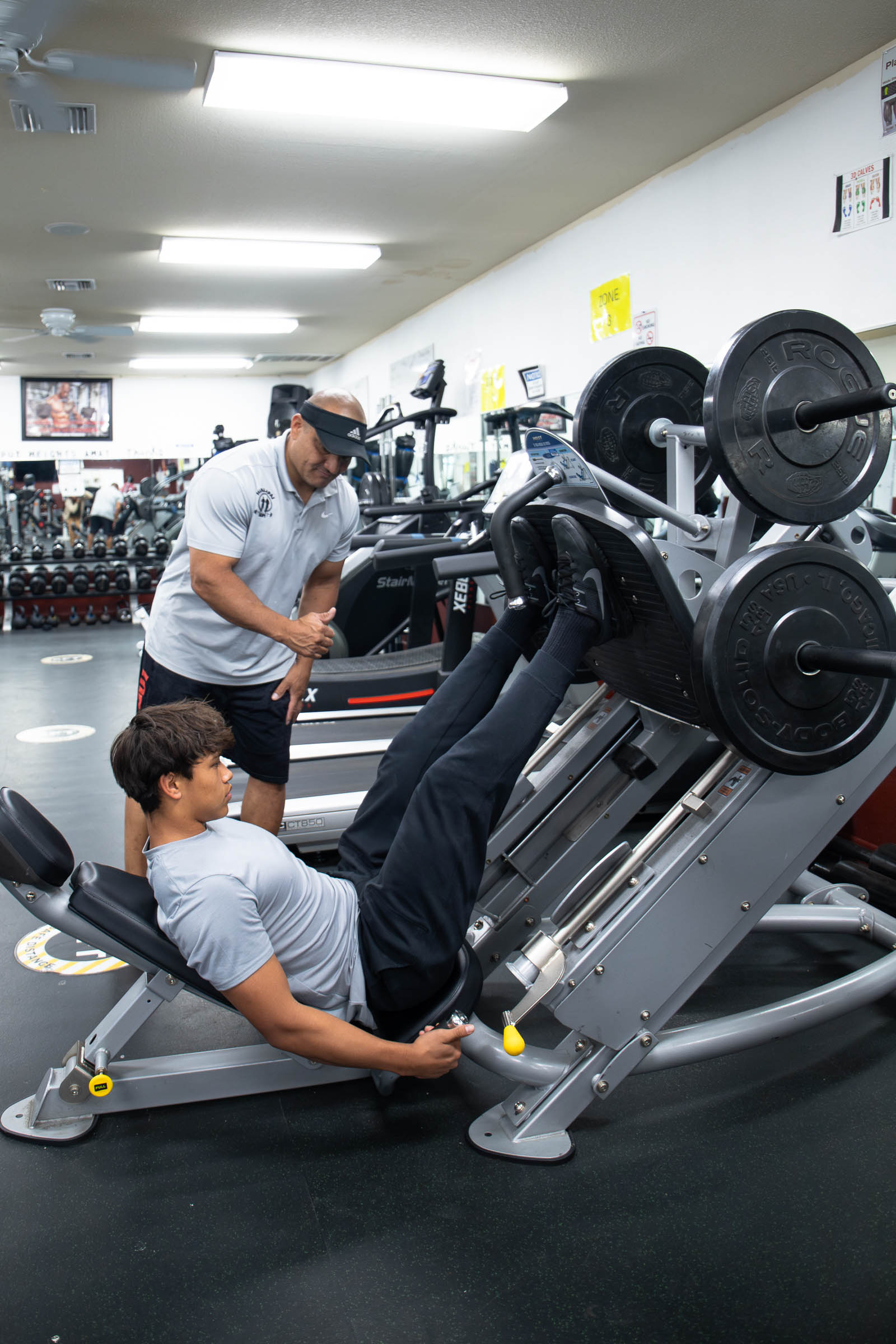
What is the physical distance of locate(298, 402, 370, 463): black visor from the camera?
2.34 metres

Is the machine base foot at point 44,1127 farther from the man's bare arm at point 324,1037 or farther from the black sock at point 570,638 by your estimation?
the black sock at point 570,638

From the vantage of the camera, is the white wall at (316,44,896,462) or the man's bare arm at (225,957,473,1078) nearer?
the man's bare arm at (225,957,473,1078)

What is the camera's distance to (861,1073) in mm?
1967

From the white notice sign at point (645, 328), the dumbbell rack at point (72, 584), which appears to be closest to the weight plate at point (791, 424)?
the white notice sign at point (645, 328)

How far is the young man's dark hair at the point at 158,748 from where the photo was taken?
1566 mm

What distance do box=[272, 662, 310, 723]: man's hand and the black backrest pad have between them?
84cm

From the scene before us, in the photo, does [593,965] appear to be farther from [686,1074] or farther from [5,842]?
[5,842]

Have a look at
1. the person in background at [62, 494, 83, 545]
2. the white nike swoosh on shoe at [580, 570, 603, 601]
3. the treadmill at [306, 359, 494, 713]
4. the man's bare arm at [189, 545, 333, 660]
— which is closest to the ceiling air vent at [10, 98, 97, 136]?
the treadmill at [306, 359, 494, 713]

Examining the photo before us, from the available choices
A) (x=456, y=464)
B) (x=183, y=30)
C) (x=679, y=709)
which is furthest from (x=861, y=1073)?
(x=456, y=464)

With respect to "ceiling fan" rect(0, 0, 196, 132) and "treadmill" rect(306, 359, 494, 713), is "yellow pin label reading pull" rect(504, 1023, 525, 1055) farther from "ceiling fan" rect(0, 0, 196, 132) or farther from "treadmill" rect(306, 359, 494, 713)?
"ceiling fan" rect(0, 0, 196, 132)

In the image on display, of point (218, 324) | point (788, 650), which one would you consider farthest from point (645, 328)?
point (218, 324)

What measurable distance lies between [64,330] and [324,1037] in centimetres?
840

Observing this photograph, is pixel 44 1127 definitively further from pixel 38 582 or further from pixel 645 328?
pixel 38 582

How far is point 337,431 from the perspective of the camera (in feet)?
7.70
